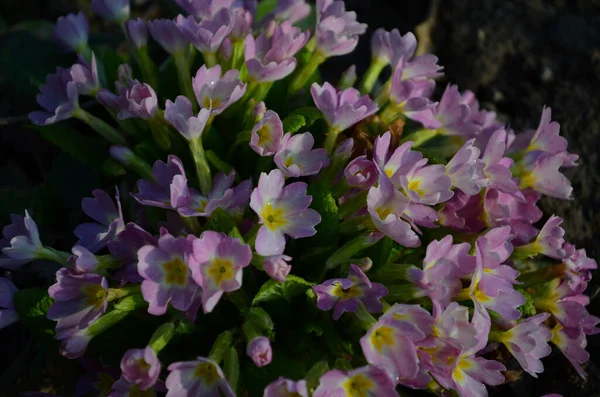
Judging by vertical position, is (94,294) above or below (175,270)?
below

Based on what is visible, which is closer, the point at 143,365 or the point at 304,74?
the point at 143,365

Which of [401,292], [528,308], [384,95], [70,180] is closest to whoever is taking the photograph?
[401,292]

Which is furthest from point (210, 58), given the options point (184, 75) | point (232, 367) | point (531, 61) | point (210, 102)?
point (531, 61)

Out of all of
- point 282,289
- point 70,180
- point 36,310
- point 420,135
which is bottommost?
point 70,180

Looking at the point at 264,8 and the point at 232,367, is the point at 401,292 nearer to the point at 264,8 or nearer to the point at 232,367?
the point at 232,367

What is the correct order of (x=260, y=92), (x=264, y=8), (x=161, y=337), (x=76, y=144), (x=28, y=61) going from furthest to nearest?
(x=264, y=8)
(x=28, y=61)
(x=76, y=144)
(x=260, y=92)
(x=161, y=337)

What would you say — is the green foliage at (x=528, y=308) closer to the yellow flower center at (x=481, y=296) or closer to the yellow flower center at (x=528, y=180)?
the yellow flower center at (x=481, y=296)

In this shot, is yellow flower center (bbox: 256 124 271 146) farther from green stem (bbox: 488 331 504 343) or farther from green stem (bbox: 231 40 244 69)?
green stem (bbox: 488 331 504 343)

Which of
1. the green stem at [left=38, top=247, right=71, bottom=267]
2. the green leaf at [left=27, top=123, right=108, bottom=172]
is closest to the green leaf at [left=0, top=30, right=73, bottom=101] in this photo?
the green leaf at [left=27, top=123, right=108, bottom=172]
